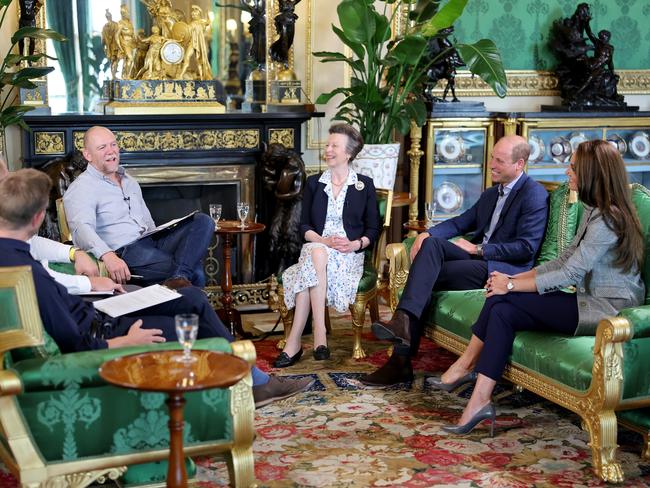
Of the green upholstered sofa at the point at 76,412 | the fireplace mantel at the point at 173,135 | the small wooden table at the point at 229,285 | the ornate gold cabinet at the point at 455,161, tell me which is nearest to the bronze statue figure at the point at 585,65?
the ornate gold cabinet at the point at 455,161

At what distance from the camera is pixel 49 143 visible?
20.0 feet

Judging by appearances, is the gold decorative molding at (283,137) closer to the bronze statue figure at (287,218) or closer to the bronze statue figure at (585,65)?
the bronze statue figure at (287,218)

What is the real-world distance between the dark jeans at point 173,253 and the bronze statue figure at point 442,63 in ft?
8.44

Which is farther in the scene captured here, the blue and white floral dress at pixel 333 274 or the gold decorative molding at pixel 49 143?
the gold decorative molding at pixel 49 143

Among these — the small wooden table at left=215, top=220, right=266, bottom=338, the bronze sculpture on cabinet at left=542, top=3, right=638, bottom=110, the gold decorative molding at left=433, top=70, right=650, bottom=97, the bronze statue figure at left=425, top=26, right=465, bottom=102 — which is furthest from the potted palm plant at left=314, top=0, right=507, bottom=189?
the bronze sculpture on cabinet at left=542, top=3, right=638, bottom=110

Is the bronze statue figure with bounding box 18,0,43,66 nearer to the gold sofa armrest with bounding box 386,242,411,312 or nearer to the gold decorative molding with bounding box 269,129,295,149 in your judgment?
the gold decorative molding with bounding box 269,129,295,149

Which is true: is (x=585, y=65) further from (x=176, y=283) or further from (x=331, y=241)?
(x=176, y=283)

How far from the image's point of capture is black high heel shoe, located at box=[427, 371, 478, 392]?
4414 millimetres

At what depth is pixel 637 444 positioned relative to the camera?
13.2ft

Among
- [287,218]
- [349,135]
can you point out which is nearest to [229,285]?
[287,218]

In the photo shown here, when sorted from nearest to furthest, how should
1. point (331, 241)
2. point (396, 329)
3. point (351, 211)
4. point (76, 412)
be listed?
1. point (76, 412)
2. point (396, 329)
3. point (331, 241)
4. point (351, 211)

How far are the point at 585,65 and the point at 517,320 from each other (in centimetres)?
396

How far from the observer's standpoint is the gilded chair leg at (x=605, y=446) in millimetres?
3625

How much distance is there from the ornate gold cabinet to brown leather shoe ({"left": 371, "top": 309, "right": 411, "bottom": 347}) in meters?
2.50
